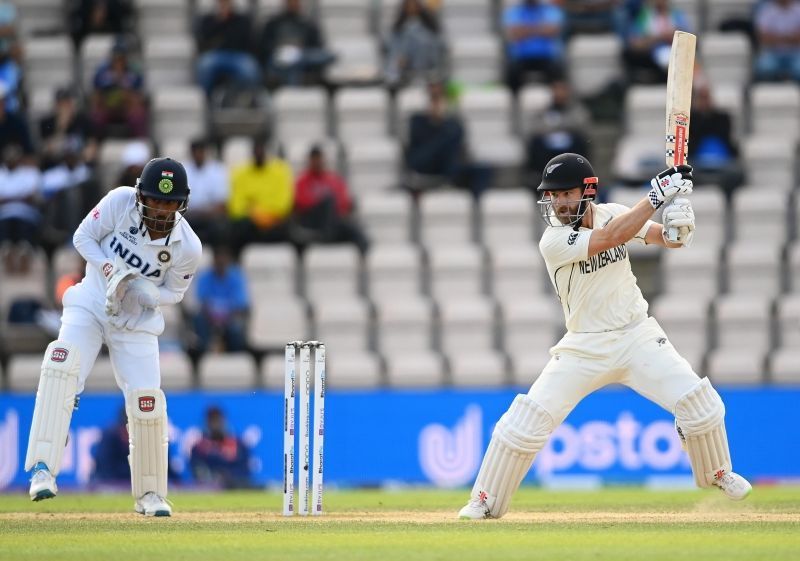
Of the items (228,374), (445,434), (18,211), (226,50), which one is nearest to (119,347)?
(445,434)

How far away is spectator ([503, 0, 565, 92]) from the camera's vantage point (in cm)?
1520

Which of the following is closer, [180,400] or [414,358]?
[180,400]

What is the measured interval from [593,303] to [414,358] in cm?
530

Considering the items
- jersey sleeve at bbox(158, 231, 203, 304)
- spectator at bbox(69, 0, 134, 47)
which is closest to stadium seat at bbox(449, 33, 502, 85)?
spectator at bbox(69, 0, 134, 47)

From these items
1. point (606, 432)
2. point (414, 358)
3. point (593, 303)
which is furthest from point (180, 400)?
point (593, 303)

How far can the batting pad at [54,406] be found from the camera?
7762mm

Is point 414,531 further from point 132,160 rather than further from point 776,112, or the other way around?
point 776,112

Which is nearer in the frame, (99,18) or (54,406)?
(54,406)

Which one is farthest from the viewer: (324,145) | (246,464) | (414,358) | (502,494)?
(324,145)

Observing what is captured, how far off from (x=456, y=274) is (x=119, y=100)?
3.80m

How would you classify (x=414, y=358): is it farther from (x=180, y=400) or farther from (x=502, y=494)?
(x=502, y=494)

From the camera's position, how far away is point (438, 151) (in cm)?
1434

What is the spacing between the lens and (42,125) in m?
14.9

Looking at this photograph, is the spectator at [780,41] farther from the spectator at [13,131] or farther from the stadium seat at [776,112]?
the spectator at [13,131]
